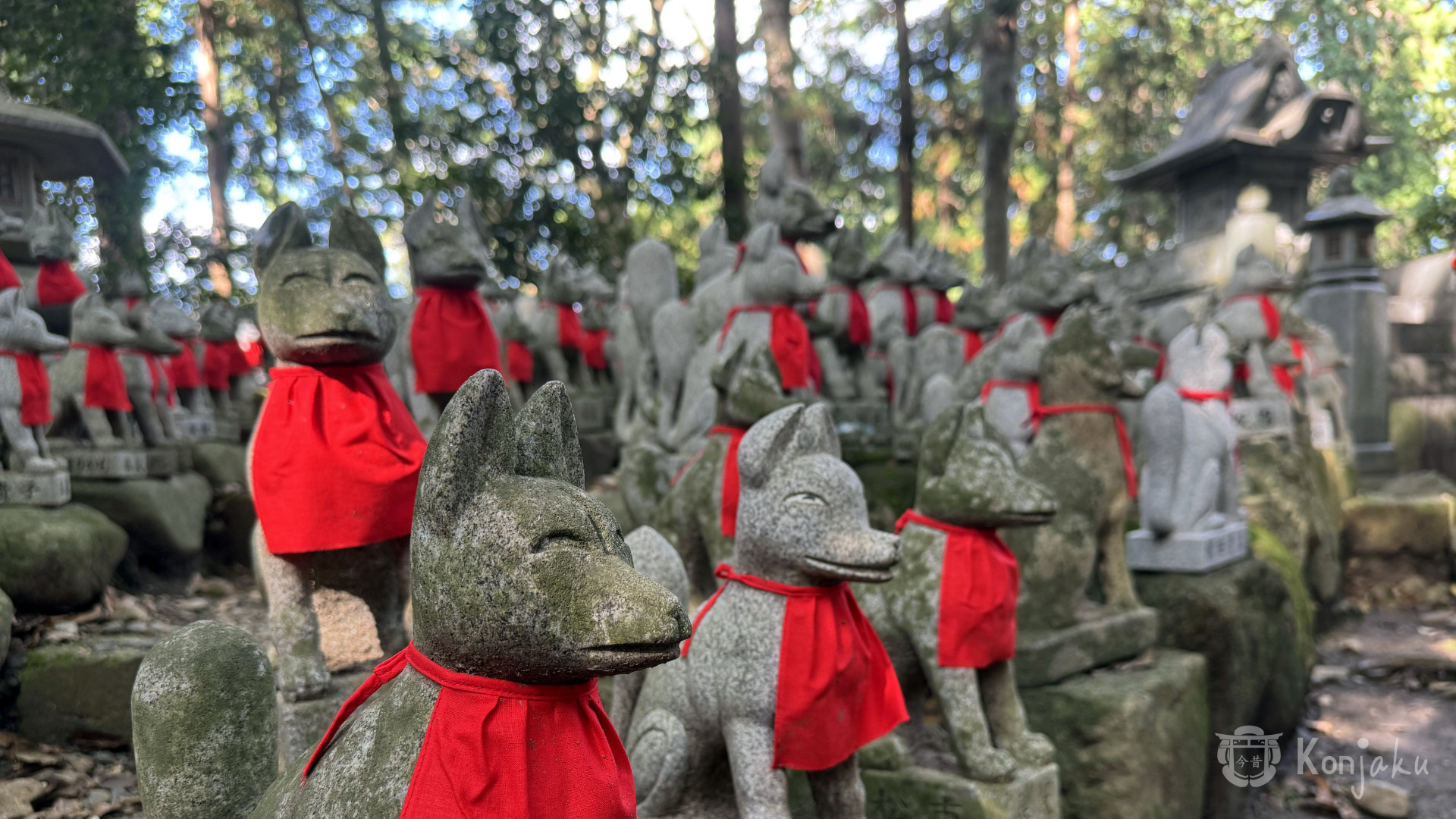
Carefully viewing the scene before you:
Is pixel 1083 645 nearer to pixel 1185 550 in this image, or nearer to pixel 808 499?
pixel 1185 550

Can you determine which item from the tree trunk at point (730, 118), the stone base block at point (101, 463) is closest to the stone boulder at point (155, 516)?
the stone base block at point (101, 463)

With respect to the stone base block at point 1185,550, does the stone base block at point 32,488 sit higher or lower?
higher

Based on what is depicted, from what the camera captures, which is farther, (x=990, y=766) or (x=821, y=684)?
(x=990, y=766)

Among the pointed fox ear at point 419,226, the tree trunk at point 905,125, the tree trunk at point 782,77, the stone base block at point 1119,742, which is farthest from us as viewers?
the tree trunk at point 905,125

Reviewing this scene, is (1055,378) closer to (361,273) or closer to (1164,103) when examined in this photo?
(361,273)

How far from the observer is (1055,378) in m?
4.39

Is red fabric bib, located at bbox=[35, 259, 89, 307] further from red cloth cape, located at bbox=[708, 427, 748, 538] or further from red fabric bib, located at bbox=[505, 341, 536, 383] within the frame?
red cloth cape, located at bbox=[708, 427, 748, 538]

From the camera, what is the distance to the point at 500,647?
1.64 m

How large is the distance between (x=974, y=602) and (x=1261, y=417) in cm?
552

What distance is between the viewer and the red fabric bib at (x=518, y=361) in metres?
7.75

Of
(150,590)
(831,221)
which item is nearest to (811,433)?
(831,221)

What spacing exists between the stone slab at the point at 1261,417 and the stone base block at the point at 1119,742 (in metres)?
4.03

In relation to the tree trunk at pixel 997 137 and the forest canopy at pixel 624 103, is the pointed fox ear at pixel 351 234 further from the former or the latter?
the tree trunk at pixel 997 137

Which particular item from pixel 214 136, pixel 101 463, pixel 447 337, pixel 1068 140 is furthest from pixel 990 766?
pixel 1068 140
